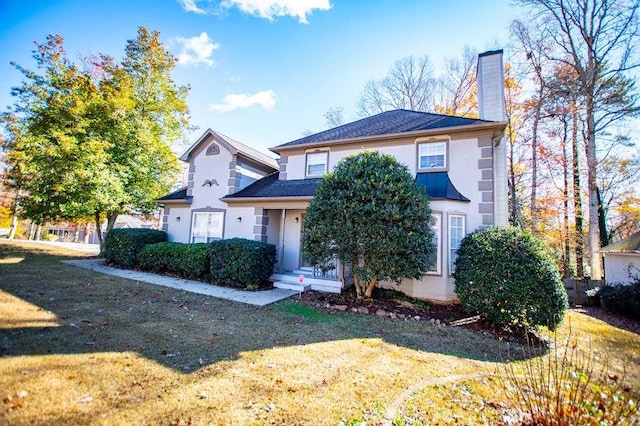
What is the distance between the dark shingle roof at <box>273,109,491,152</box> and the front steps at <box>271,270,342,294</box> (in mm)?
5744

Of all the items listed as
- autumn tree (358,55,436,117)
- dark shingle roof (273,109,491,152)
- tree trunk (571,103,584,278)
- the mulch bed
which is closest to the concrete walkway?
the mulch bed

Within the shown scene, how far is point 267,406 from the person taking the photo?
319 centimetres

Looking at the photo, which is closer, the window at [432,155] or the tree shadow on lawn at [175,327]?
the tree shadow on lawn at [175,327]

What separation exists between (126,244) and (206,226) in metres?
3.24

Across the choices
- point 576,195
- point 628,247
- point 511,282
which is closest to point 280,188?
point 511,282

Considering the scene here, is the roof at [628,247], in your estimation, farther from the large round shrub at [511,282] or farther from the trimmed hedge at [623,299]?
the large round shrub at [511,282]

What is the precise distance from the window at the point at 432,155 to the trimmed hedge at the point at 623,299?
8.73 meters

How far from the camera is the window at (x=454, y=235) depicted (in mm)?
8867

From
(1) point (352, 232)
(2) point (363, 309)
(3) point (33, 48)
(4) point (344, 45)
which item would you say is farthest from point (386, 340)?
(3) point (33, 48)

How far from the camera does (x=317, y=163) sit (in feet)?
39.9

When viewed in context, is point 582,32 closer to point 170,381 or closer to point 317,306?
point 317,306

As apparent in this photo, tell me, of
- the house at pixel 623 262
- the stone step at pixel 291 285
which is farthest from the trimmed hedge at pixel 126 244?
the house at pixel 623 262

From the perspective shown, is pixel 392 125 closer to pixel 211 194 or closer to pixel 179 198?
pixel 211 194

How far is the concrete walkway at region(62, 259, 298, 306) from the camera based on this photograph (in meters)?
8.21
